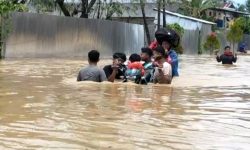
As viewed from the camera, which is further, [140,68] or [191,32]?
[191,32]

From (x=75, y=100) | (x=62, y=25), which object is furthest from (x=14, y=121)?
(x=62, y=25)

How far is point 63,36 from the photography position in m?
25.8

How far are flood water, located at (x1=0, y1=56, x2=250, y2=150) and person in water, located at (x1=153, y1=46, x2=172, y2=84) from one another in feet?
0.97

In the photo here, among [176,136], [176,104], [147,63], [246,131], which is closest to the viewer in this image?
[176,136]

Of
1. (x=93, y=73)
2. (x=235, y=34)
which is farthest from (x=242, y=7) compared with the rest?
(x=93, y=73)

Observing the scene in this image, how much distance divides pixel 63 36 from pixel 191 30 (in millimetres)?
19107

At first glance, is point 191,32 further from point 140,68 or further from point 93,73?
point 93,73

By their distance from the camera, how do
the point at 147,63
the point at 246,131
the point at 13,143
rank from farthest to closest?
the point at 147,63
the point at 246,131
the point at 13,143

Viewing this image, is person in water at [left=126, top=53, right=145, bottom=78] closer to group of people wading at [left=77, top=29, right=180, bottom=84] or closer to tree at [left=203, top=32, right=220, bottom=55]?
group of people wading at [left=77, top=29, right=180, bottom=84]

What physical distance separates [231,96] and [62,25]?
16653 millimetres

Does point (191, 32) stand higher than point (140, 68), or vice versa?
point (191, 32)

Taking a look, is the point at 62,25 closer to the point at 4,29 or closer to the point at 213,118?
the point at 4,29

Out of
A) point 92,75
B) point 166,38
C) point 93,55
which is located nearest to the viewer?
point 93,55

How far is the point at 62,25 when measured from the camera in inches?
1019
